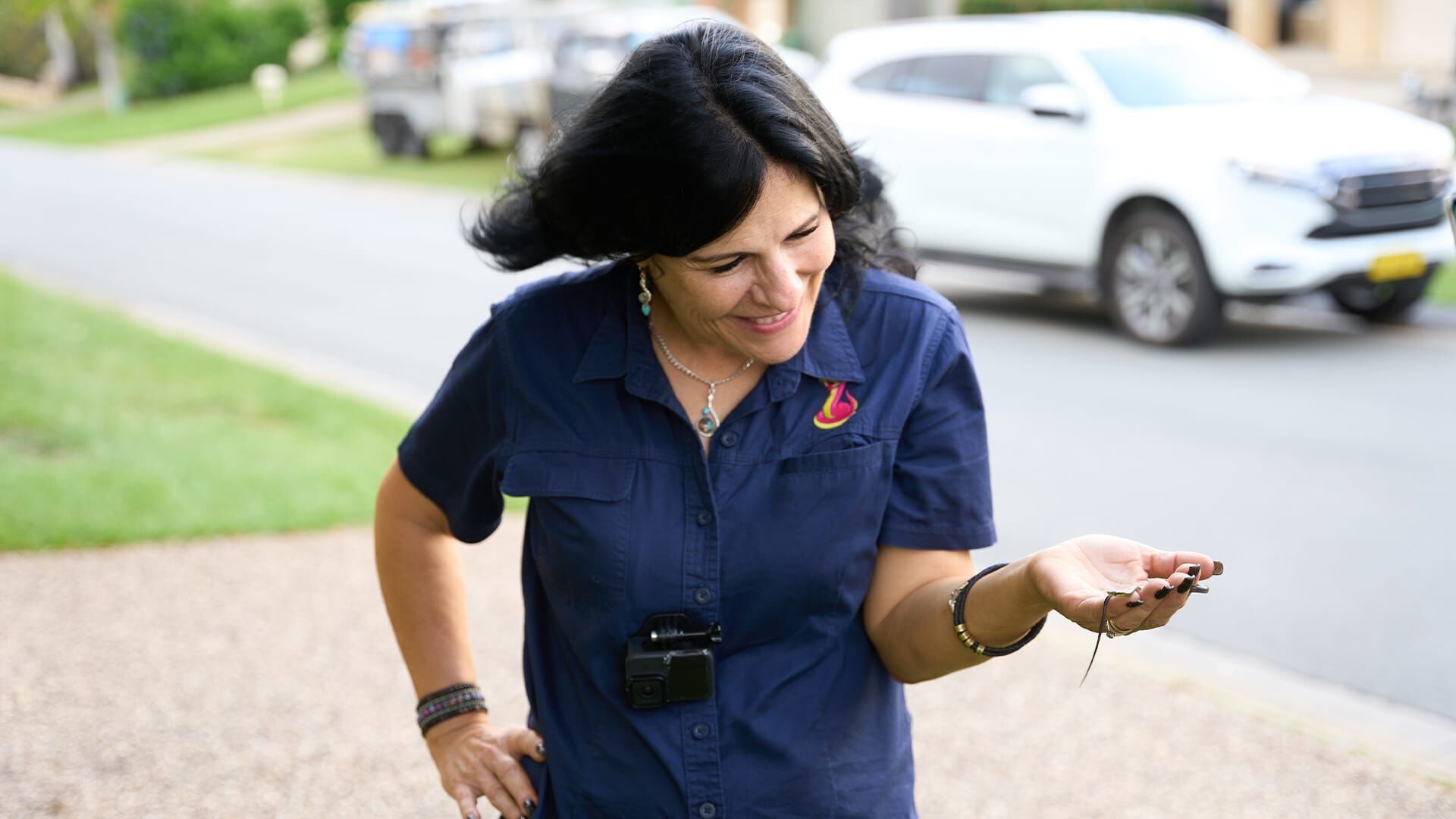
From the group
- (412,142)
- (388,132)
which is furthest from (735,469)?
(388,132)

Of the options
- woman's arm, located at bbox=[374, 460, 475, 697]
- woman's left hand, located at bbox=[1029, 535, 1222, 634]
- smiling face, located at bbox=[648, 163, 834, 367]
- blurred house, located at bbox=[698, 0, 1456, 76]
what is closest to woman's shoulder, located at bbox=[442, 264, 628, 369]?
smiling face, located at bbox=[648, 163, 834, 367]

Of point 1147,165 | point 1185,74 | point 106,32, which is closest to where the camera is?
point 1147,165

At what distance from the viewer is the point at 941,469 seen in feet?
7.04

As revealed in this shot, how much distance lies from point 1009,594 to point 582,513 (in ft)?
1.85

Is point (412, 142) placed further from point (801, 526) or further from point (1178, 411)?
point (801, 526)

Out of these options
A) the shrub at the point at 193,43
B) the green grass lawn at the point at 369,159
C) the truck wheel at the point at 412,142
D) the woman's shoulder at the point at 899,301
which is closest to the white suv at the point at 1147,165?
the woman's shoulder at the point at 899,301

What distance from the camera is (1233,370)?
9453 millimetres

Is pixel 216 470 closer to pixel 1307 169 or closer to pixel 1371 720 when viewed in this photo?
pixel 1371 720

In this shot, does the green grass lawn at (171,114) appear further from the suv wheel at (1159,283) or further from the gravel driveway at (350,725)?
the gravel driveway at (350,725)

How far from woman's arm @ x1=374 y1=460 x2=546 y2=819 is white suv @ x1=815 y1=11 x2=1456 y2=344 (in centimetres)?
803

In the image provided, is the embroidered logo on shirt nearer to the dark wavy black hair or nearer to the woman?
the woman

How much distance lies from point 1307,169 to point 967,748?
636cm

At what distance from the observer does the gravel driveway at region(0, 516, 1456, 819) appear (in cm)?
402

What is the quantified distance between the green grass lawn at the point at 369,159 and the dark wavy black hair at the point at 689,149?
18.3 meters
